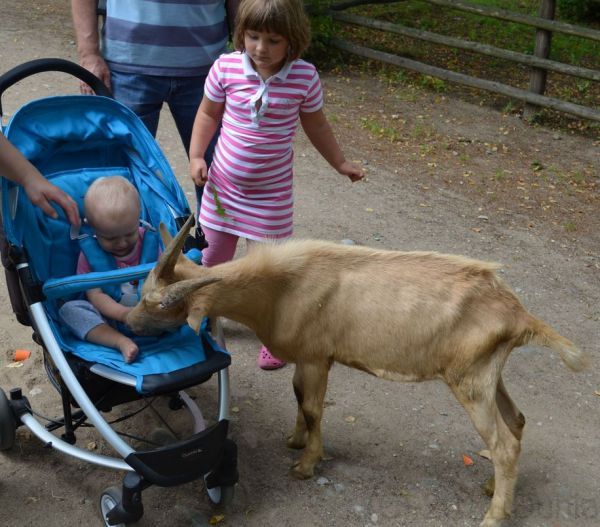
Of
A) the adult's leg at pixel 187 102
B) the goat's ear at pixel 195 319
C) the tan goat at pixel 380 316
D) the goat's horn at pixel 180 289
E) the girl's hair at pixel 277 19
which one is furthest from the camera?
the adult's leg at pixel 187 102

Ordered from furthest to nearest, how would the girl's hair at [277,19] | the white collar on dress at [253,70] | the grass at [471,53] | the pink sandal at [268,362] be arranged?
the grass at [471,53] < the pink sandal at [268,362] < the white collar on dress at [253,70] < the girl's hair at [277,19]

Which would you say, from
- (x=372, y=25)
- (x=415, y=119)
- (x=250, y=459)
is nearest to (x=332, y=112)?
(x=415, y=119)

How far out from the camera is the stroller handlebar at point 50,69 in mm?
3623

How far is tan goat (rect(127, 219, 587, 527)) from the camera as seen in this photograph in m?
3.30

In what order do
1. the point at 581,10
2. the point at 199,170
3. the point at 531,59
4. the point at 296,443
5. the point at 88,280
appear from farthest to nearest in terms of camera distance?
the point at 581,10
the point at 531,59
the point at 199,170
the point at 296,443
the point at 88,280

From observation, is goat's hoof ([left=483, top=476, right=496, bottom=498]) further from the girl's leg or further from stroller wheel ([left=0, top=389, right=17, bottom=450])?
stroller wheel ([left=0, top=389, right=17, bottom=450])

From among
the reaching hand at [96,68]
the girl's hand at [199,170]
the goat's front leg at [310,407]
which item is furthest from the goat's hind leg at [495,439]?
the reaching hand at [96,68]

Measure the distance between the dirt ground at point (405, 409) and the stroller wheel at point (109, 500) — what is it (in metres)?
0.16

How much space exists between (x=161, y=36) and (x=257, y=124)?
0.73 meters

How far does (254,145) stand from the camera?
4.02 m

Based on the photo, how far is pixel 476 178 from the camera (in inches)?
294

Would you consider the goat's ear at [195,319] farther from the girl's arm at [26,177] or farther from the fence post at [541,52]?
the fence post at [541,52]

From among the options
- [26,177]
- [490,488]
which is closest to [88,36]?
[26,177]

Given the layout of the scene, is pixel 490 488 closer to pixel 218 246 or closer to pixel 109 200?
pixel 218 246
